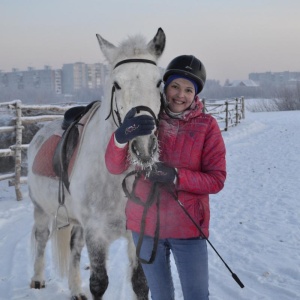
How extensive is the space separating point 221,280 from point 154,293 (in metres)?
1.57

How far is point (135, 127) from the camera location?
171cm

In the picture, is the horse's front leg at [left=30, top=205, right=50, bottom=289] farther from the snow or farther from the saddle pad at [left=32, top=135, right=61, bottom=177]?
the saddle pad at [left=32, top=135, right=61, bottom=177]

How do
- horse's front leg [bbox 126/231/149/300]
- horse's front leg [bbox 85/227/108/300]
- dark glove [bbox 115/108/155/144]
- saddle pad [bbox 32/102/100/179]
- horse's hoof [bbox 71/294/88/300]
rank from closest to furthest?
dark glove [bbox 115/108/155/144] → horse's front leg [bbox 85/227/108/300] → horse's front leg [bbox 126/231/149/300] → saddle pad [bbox 32/102/100/179] → horse's hoof [bbox 71/294/88/300]

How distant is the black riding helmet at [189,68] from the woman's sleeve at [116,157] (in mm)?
542

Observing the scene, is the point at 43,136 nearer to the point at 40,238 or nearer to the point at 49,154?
the point at 49,154

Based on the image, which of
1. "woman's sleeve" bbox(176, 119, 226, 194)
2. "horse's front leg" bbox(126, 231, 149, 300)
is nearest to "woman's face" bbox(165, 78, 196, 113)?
"woman's sleeve" bbox(176, 119, 226, 194)

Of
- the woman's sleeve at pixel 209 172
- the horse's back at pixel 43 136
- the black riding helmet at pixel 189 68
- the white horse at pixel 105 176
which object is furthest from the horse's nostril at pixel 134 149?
the horse's back at pixel 43 136

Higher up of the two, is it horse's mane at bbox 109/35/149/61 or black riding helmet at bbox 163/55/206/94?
horse's mane at bbox 109/35/149/61

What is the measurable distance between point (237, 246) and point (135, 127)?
120 inches

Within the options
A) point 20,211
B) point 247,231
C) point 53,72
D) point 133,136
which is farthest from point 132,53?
point 53,72

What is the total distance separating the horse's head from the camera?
1753 mm

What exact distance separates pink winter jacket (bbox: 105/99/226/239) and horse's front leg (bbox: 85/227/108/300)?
58 centimetres

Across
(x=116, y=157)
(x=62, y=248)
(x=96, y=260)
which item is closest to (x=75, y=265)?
(x=62, y=248)

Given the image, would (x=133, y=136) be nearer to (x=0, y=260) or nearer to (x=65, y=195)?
(x=65, y=195)
